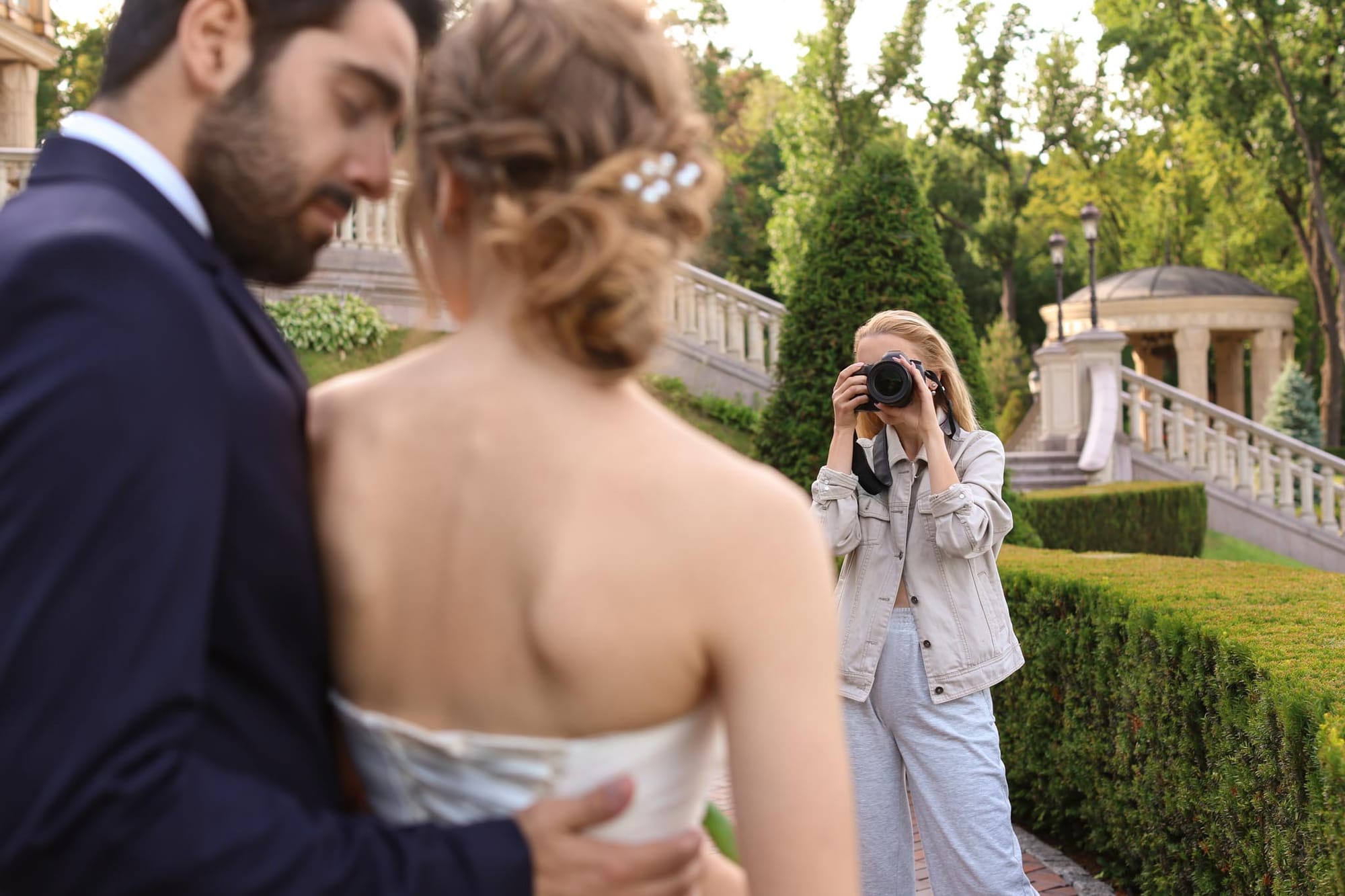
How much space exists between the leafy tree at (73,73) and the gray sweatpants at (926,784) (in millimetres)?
37756

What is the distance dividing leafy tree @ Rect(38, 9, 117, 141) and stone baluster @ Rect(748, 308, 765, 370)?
28371 mm

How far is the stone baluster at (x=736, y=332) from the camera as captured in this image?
15.3 metres

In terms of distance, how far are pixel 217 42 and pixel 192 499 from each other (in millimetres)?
548

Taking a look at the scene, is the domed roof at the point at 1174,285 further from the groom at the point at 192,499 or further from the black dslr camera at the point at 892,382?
the groom at the point at 192,499

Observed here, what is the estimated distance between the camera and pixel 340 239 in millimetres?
14578

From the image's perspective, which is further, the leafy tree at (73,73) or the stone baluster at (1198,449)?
the leafy tree at (73,73)

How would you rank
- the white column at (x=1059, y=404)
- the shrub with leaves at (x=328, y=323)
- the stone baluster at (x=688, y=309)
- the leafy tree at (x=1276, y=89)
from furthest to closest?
the leafy tree at (x=1276, y=89)
the white column at (x=1059, y=404)
the stone baluster at (x=688, y=309)
the shrub with leaves at (x=328, y=323)

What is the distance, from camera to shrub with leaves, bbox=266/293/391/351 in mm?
12414

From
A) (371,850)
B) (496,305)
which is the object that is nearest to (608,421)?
(496,305)

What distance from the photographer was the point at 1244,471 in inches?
695

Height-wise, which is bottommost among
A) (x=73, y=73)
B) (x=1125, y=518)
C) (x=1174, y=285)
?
(x=1125, y=518)

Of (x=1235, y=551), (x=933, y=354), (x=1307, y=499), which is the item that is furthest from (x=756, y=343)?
(x=933, y=354)

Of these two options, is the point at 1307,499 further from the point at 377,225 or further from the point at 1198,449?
the point at 377,225

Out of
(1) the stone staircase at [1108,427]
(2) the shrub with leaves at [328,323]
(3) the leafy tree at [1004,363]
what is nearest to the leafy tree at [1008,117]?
(3) the leafy tree at [1004,363]
